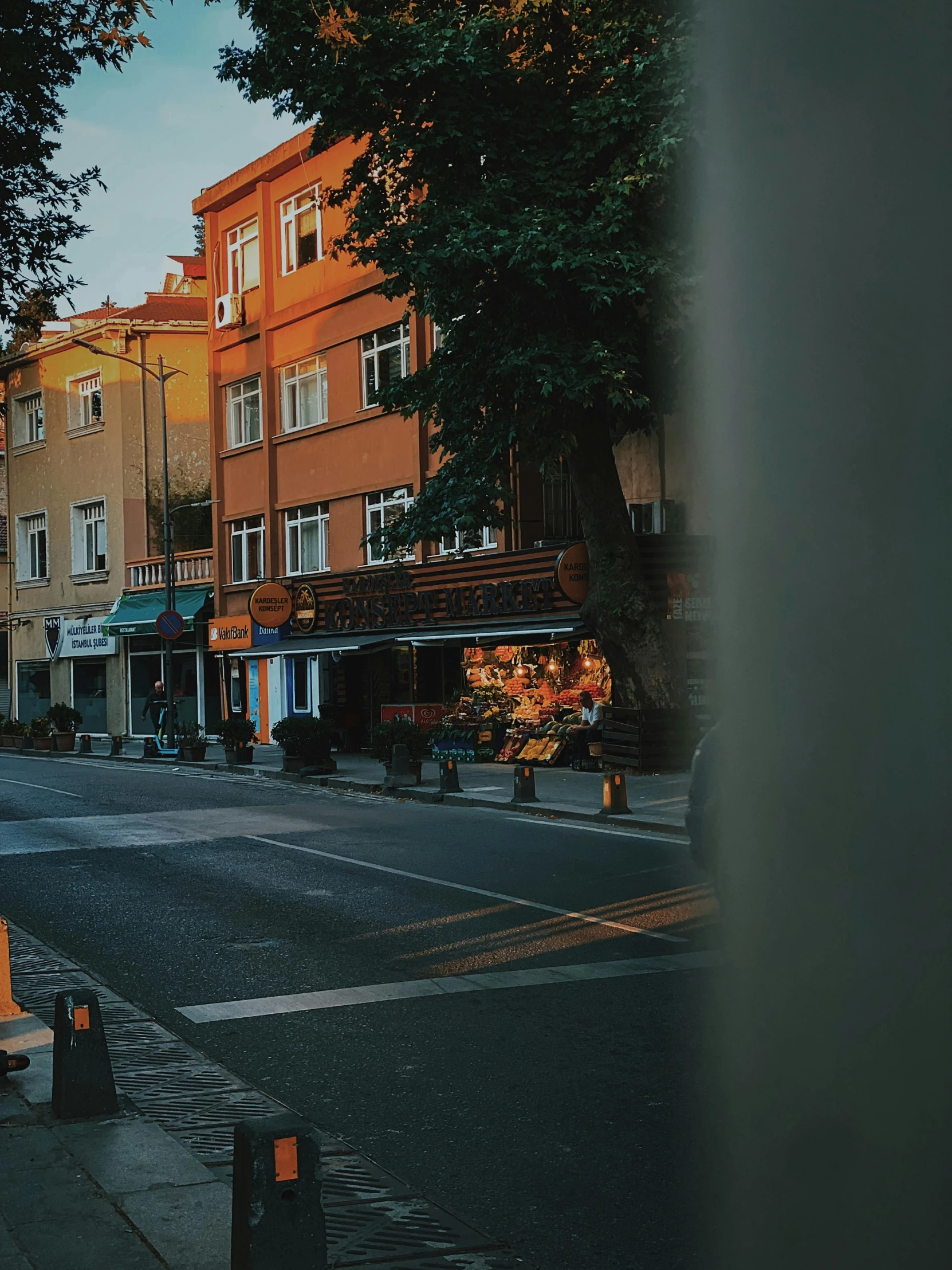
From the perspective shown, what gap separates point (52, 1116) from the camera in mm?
5512

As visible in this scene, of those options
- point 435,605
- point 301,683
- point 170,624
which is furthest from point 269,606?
point 435,605

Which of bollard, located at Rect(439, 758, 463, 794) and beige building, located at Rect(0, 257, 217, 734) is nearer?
bollard, located at Rect(439, 758, 463, 794)

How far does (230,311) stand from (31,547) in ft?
54.7

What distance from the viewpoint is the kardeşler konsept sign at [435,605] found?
86.9ft

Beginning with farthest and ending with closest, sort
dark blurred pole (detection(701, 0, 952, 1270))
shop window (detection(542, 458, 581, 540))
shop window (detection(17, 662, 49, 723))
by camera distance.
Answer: shop window (detection(17, 662, 49, 723)) < shop window (detection(542, 458, 581, 540)) < dark blurred pole (detection(701, 0, 952, 1270))

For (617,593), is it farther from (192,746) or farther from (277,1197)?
(277,1197)

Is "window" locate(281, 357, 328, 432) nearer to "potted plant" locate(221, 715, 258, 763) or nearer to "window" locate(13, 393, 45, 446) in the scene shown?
"potted plant" locate(221, 715, 258, 763)

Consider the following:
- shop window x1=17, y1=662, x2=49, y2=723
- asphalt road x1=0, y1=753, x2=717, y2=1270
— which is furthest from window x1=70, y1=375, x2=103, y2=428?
asphalt road x1=0, y1=753, x2=717, y2=1270

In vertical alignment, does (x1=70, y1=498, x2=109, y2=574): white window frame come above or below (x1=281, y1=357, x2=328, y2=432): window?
below

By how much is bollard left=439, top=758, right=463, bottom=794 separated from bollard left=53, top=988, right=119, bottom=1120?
49.5 ft

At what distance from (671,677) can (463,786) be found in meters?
3.63

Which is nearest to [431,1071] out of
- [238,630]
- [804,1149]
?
[804,1149]

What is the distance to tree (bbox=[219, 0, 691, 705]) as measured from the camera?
19.3 m

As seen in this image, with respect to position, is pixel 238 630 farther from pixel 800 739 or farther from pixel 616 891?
pixel 800 739
